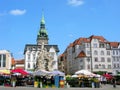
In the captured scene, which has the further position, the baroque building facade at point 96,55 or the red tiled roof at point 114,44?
the red tiled roof at point 114,44

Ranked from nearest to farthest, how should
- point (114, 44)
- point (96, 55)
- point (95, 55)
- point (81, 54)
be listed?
1. point (95, 55)
2. point (96, 55)
3. point (81, 54)
4. point (114, 44)

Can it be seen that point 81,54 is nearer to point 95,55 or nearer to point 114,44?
point 95,55

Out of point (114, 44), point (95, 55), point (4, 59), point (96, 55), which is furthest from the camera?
point (114, 44)

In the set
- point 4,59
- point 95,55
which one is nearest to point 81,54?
point 95,55

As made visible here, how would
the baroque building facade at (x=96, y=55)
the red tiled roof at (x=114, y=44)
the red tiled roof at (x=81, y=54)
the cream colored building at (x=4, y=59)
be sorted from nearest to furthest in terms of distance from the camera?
the cream colored building at (x=4, y=59) < the baroque building facade at (x=96, y=55) < the red tiled roof at (x=81, y=54) < the red tiled roof at (x=114, y=44)

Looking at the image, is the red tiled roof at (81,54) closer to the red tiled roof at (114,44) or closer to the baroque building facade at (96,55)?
the baroque building facade at (96,55)

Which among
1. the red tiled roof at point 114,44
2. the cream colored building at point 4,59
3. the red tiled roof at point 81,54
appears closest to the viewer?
the cream colored building at point 4,59

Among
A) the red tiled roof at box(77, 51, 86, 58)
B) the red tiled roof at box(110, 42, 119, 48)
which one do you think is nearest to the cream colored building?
the red tiled roof at box(77, 51, 86, 58)

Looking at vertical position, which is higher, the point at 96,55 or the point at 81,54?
the point at 81,54

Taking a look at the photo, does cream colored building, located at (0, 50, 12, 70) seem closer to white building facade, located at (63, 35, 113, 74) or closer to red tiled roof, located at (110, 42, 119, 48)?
white building facade, located at (63, 35, 113, 74)

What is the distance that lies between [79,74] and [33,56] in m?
65.0

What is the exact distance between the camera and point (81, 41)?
316 ft

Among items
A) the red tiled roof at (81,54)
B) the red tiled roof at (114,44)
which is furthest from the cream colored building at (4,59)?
the red tiled roof at (114,44)

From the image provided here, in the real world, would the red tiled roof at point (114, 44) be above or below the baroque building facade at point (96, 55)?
above
